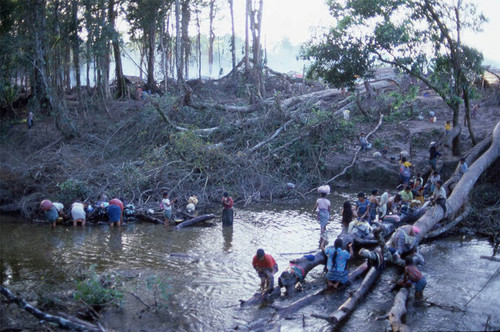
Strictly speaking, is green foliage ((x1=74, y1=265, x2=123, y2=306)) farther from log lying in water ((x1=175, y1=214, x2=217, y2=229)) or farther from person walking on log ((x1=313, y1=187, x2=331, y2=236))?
log lying in water ((x1=175, y1=214, x2=217, y2=229))

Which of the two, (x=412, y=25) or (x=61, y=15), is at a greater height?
(x=61, y=15)

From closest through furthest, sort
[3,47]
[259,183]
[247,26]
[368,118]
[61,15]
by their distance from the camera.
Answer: [259,183] < [3,47] < [368,118] < [61,15] < [247,26]

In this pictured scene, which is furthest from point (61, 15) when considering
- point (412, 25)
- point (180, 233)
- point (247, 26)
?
point (412, 25)

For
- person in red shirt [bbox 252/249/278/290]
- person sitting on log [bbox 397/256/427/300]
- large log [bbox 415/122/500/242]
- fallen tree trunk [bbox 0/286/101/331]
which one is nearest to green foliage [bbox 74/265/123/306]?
fallen tree trunk [bbox 0/286/101/331]

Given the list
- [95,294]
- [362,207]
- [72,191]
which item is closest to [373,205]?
[362,207]

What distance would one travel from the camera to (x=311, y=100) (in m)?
22.2

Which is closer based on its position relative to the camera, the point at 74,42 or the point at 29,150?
the point at 29,150

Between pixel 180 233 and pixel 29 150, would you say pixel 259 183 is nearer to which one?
pixel 180 233

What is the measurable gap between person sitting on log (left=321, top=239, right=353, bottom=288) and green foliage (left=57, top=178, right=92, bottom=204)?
9581mm

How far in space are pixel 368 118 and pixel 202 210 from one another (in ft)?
34.2

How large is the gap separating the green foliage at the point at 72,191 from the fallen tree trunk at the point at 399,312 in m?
10.9

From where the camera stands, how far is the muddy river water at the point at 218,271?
768 cm

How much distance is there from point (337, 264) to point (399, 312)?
153 cm

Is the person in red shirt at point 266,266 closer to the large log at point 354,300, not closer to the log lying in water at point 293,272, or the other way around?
the log lying in water at point 293,272
